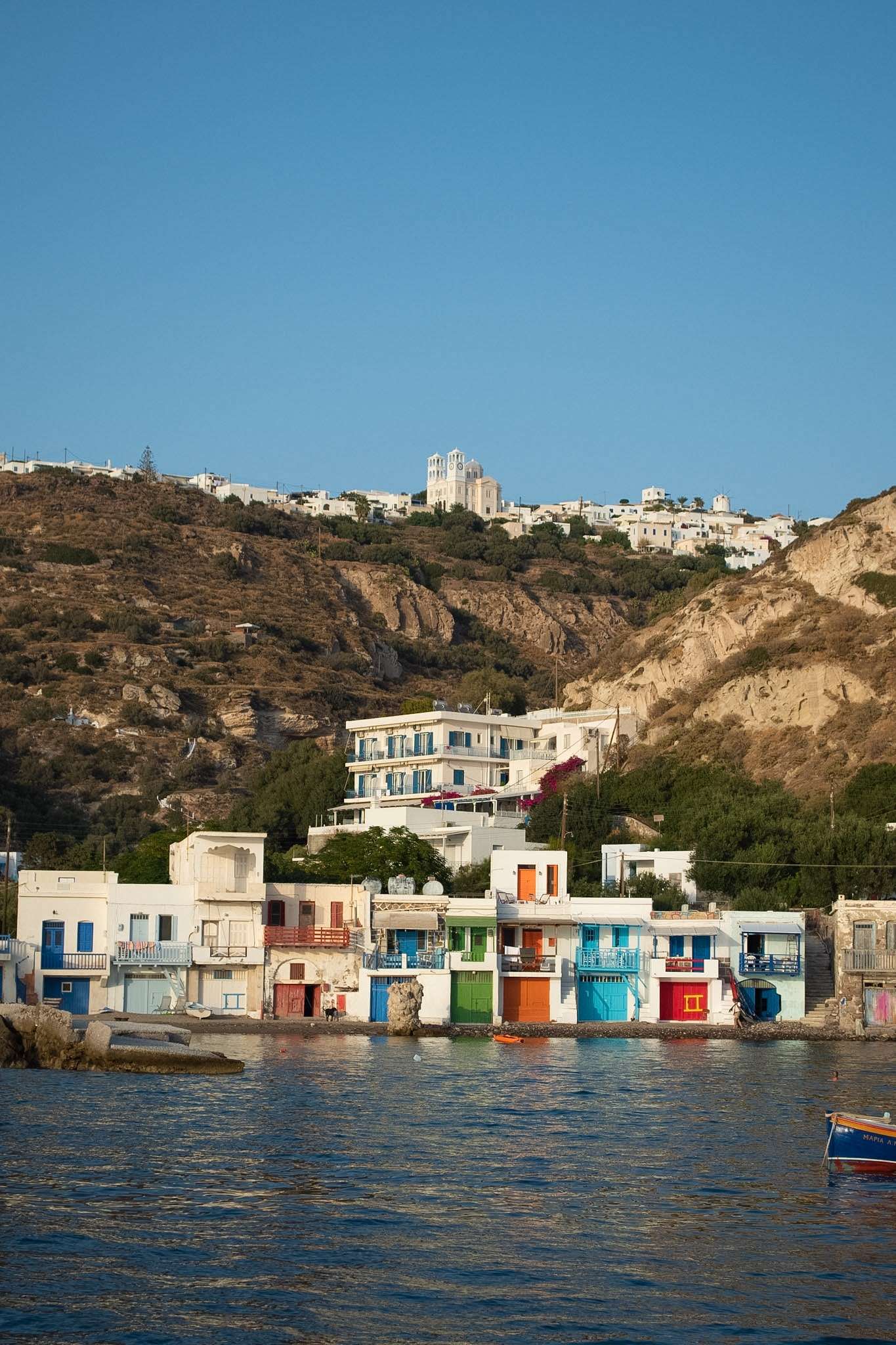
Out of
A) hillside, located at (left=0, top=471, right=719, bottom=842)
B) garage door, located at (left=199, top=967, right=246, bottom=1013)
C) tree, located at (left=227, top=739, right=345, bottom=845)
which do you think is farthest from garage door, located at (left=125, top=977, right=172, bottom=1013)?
hillside, located at (left=0, top=471, right=719, bottom=842)

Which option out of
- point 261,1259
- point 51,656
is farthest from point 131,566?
point 261,1259

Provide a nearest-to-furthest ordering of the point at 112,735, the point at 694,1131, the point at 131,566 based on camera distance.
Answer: the point at 694,1131
the point at 112,735
the point at 131,566

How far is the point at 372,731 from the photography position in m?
95.6

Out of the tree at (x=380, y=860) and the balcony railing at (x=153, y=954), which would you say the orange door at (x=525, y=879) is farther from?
the balcony railing at (x=153, y=954)

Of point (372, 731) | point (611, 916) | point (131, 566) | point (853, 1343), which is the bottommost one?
point (853, 1343)

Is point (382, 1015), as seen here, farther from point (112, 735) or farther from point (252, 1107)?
point (112, 735)

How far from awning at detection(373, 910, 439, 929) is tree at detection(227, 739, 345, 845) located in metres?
25.7

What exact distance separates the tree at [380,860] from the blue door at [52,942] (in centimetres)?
1173

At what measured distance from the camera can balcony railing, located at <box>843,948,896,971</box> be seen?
61.2 meters

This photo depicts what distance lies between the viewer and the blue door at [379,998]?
59.2 metres

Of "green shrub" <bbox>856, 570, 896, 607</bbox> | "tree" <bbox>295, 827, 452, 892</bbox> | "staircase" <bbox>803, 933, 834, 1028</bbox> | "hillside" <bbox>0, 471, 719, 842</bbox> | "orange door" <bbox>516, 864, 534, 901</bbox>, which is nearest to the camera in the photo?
"staircase" <bbox>803, 933, 834, 1028</bbox>

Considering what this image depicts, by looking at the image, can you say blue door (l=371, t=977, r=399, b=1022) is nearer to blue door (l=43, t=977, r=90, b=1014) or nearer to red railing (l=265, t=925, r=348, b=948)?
red railing (l=265, t=925, r=348, b=948)

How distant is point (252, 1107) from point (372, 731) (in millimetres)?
57689

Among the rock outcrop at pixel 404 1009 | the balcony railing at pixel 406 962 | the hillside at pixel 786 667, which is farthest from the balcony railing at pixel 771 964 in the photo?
the hillside at pixel 786 667
